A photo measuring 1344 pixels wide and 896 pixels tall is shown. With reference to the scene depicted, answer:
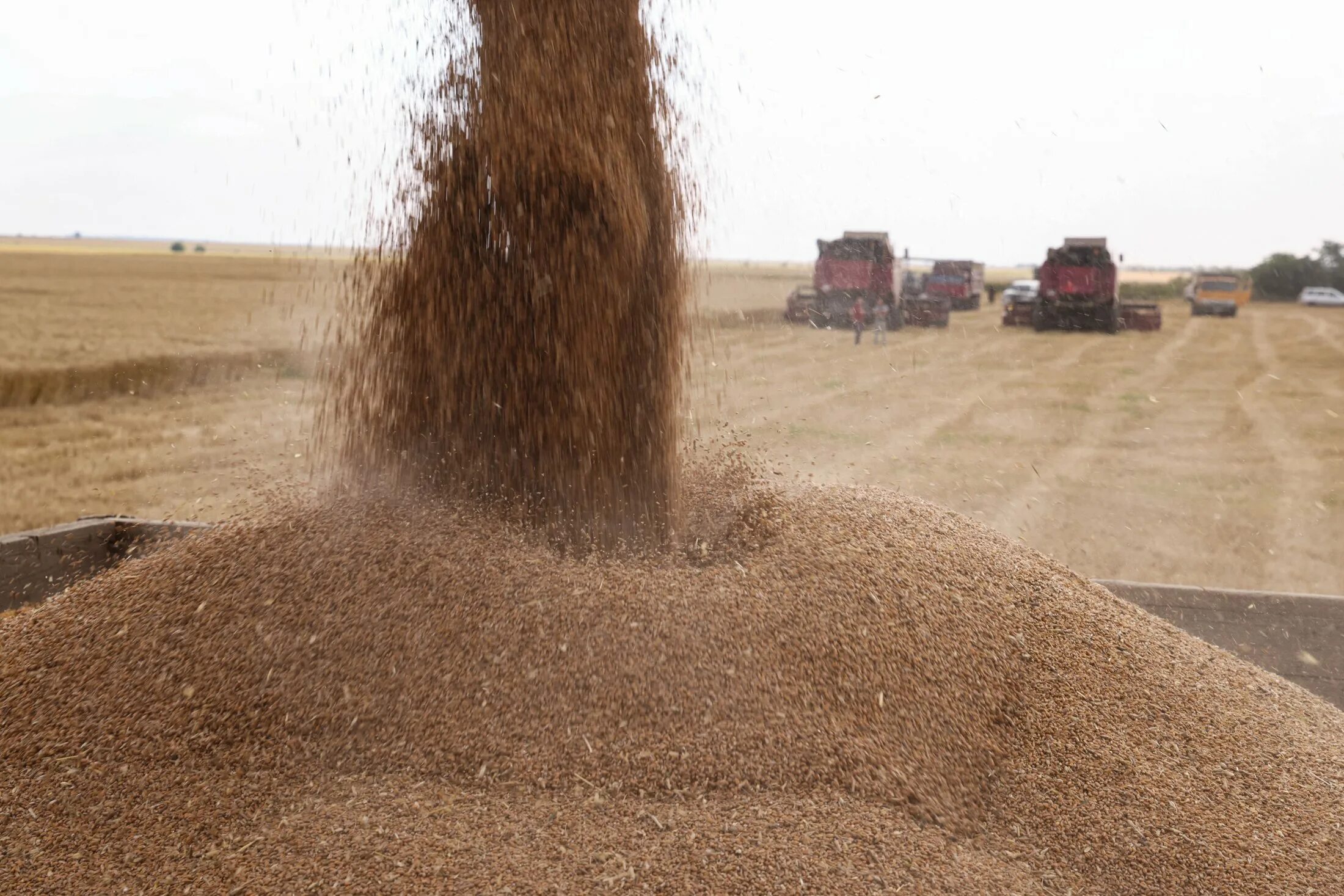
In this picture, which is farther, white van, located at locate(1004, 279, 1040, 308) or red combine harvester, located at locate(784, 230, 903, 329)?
white van, located at locate(1004, 279, 1040, 308)

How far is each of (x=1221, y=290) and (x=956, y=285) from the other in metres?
4.49

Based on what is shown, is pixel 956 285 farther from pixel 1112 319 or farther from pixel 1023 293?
pixel 1112 319

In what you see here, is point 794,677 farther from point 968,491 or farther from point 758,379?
point 758,379

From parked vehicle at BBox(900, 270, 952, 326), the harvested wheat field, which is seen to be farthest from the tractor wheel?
the harvested wheat field

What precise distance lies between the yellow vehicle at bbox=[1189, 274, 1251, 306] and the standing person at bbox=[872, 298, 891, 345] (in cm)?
656

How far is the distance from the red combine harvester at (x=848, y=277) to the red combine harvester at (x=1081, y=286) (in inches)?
66.5

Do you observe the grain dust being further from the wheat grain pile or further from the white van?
the white van

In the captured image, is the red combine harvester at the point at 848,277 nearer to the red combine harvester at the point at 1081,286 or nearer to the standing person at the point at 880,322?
the standing person at the point at 880,322

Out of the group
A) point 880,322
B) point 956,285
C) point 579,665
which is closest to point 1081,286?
point 880,322

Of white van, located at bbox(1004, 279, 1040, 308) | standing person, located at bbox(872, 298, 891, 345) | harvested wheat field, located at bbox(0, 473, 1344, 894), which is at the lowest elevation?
harvested wheat field, located at bbox(0, 473, 1344, 894)

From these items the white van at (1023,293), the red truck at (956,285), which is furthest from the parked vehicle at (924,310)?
the red truck at (956,285)

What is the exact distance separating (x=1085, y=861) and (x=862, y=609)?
612 millimetres

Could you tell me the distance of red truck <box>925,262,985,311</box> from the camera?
17.1 meters

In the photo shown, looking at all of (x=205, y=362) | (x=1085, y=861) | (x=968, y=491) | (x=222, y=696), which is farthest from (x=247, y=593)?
(x=205, y=362)
